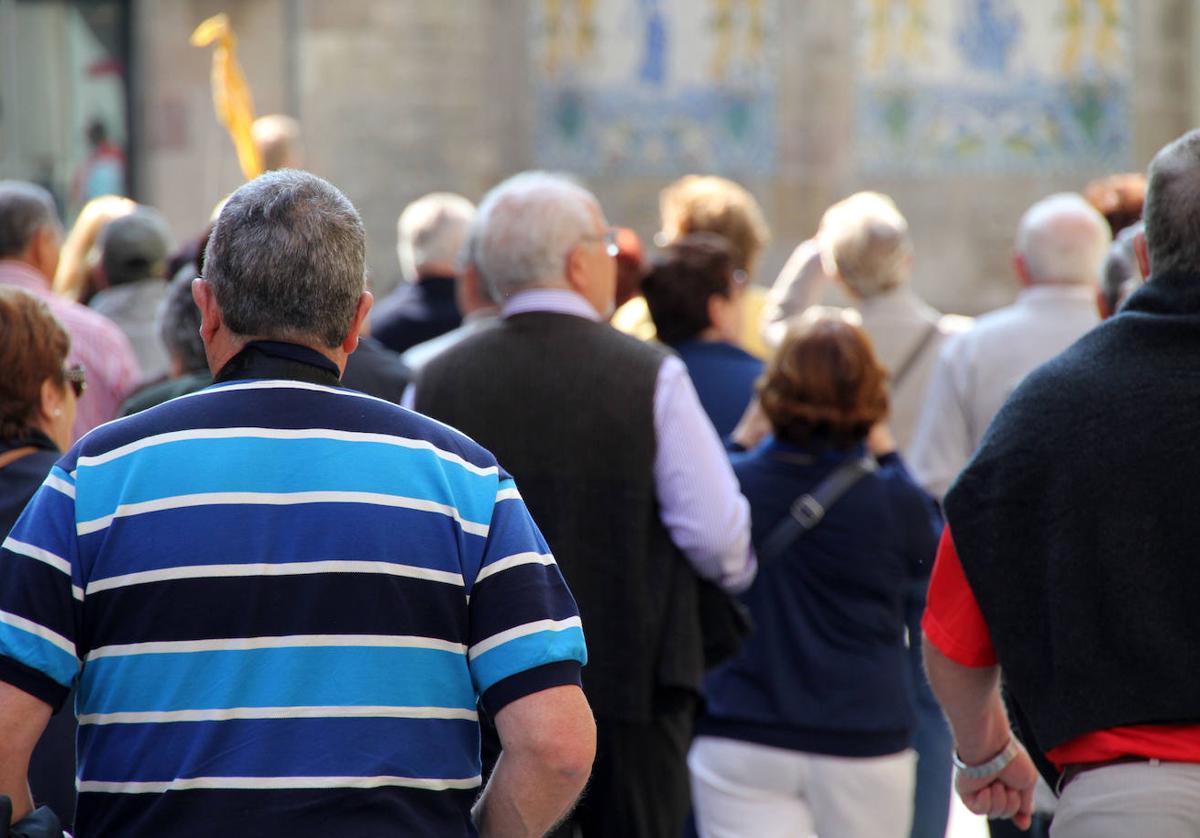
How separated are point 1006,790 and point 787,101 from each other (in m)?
9.63

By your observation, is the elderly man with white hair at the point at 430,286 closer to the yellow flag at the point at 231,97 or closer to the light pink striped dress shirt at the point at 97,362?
the light pink striped dress shirt at the point at 97,362

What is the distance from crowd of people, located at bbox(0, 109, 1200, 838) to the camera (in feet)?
7.43

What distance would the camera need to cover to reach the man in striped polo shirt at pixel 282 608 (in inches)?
88.6

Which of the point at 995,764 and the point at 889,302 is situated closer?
the point at 995,764

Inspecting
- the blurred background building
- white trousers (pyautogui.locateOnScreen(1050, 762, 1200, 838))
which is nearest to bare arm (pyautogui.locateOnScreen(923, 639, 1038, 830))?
white trousers (pyautogui.locateOnScreen(1050, 762, 1200, 838))

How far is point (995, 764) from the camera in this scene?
10.3 ft

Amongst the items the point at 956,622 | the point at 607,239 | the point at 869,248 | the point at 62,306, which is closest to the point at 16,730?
the point at 956,622

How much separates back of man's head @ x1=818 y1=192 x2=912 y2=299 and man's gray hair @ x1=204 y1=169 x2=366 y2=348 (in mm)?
3765

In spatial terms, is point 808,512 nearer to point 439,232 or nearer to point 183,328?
point 183,328

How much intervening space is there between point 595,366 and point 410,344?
3.05 m

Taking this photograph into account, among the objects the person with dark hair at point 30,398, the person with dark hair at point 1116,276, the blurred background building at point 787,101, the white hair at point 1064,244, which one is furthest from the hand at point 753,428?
the blurred background building at point 787,101

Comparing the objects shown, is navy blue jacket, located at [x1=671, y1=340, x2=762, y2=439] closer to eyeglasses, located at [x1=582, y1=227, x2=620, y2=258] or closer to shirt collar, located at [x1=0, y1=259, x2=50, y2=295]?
eyeglasses, located at [x1=582, y1=227, x2=620, y2=258]

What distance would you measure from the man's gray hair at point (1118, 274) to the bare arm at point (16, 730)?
2.85m

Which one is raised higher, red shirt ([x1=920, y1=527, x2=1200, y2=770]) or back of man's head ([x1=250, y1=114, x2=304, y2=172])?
back of man's head ([x1=250, y1=114, x2=304, y2=172])
